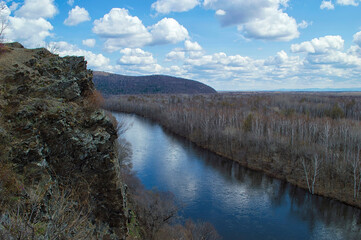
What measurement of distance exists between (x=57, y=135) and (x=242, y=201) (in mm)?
19751

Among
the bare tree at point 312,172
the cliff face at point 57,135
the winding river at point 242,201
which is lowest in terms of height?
the winding river at point 242,201

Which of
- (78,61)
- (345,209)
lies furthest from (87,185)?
(345,209)

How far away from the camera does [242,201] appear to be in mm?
23969

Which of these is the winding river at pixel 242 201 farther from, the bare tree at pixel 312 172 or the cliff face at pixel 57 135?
the cliff face at pixel 57 135

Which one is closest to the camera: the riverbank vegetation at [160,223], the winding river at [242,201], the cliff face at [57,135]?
the cliff face at [57,135]

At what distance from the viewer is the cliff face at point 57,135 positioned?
783 centimetres

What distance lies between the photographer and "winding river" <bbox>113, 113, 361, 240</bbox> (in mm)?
19719

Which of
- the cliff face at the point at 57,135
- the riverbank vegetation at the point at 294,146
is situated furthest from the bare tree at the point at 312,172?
the cliff face at the point at 57,135

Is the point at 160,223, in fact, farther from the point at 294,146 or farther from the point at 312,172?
the point at 294,146

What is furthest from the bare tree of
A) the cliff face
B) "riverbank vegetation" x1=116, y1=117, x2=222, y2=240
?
A: the cliff face

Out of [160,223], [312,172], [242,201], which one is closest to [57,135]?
[160,223]

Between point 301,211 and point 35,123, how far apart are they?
2282 centimetres

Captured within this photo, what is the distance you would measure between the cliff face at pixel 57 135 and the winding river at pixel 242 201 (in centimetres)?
1261

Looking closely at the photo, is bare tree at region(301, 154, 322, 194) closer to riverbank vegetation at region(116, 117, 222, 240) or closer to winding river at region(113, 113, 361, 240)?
winding river at region(113, 113, 361, 240)
